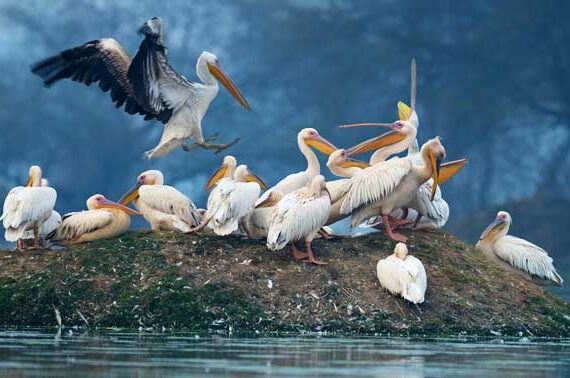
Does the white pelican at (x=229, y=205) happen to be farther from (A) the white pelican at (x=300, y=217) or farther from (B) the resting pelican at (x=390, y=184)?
(B) the resting pelican at (x=390, y=184)

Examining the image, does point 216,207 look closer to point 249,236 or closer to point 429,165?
point 249,236

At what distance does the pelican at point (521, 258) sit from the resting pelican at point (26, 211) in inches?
171

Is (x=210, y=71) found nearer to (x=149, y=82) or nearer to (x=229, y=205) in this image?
(x=149, y=82)

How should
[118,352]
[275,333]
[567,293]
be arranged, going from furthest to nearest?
[567,293], [275,333], [118,352]

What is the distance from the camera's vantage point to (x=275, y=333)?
1130 centimetres

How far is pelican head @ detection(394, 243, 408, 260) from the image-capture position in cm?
1187

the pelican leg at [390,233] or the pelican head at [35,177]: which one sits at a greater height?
the pelican head at [35,177]

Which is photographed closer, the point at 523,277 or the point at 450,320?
the point at 450,320

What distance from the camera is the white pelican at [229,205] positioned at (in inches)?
480

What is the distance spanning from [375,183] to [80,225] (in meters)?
2.73

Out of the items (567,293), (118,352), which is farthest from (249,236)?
(567,293)

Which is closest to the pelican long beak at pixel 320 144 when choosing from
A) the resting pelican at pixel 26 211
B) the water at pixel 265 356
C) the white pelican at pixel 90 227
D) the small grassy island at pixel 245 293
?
the small grassy island at pixel 245 293

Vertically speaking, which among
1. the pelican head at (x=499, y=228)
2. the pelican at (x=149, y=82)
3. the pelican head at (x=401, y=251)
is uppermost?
the pelican at (x=149, y=82)

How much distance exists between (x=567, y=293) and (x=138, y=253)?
31.7 feet
